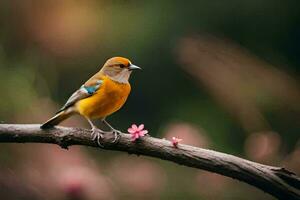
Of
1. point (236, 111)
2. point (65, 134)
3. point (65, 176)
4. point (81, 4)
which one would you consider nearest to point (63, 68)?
point (81, 4)

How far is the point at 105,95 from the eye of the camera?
2.77m

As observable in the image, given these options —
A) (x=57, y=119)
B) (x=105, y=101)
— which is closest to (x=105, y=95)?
(x=105, y=101)

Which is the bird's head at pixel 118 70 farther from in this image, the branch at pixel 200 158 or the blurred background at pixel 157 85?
the blurred background at pixel 157 85

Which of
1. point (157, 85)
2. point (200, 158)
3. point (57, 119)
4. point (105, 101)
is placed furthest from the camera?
point (157, 85)

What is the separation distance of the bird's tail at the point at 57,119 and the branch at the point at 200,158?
0.05 feet

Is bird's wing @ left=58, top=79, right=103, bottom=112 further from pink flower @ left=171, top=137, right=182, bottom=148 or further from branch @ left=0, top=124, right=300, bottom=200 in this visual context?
pink flower @ left=171, top=137, right=182, bottom=148

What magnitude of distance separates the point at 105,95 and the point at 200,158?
0.46 metres

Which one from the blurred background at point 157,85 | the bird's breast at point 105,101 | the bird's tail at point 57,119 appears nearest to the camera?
the bird's tail at point 57,119

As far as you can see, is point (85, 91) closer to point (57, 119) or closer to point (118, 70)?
point (118, 70)

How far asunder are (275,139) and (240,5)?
2.90 m

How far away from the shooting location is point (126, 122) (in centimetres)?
572

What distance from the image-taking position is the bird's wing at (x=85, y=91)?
9.23ft

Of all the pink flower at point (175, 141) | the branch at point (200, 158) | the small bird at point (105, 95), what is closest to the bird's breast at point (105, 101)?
the small bird at point (105, 95)

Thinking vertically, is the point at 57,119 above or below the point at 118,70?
below
